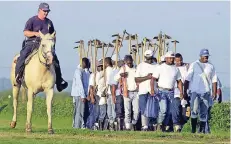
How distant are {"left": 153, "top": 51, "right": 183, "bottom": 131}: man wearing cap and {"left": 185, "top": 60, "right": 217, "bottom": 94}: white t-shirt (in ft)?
1.22

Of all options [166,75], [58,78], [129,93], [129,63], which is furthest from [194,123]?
[58,78]

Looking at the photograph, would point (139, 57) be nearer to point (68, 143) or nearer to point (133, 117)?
point (133, 117)

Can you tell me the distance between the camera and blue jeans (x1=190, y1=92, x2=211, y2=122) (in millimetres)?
21125

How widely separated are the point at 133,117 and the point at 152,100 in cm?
163

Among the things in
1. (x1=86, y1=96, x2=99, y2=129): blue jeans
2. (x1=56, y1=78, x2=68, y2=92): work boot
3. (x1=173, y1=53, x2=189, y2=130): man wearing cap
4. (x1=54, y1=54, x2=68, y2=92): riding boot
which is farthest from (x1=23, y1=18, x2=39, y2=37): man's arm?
(x1=86, y1=96, x2=99, y2=129): blue jeans

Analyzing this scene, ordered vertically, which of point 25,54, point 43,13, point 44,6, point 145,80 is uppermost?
point 44,6

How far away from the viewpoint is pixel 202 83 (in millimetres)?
21062

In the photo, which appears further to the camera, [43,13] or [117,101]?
[117,101]

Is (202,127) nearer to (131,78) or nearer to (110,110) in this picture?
(131,78)

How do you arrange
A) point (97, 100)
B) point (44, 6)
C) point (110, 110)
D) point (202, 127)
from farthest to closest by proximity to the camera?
point (97, 100)
point (110, 110)
point (202, 127)
point (44, 6)

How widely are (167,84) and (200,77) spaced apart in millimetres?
857

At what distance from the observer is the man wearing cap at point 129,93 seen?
885 inches

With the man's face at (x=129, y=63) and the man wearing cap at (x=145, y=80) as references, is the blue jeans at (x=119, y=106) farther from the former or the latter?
the man wearing cap at (x=145, y=80)

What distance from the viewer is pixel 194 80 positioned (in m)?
21.2
